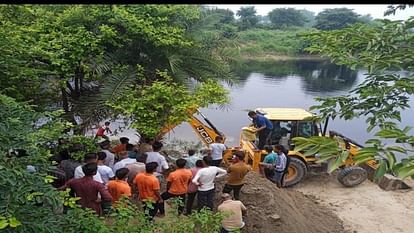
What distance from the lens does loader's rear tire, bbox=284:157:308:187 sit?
978cm

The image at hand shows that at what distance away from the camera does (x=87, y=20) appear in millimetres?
8344

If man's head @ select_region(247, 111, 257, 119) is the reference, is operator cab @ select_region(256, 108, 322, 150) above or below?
below

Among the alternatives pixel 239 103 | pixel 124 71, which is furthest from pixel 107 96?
pixel 239 103

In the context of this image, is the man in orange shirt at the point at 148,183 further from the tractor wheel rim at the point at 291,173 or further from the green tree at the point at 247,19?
the green tree at the point at 247,19

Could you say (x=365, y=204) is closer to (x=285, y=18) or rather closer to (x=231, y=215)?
(x=231, y=215)

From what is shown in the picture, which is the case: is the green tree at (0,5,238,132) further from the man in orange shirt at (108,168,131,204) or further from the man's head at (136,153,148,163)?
the man in orange shirt at (108,168,131,204)

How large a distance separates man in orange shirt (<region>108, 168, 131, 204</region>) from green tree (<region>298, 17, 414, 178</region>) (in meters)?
2.92

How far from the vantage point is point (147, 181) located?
607 centimetres

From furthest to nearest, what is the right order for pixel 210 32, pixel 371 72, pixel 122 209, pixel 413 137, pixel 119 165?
pixel 210 32 → pixel 119 165 → pixel 122 209 → pixel 371 72 → pixel 413 137

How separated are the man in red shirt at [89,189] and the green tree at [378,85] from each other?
3014 millimetres

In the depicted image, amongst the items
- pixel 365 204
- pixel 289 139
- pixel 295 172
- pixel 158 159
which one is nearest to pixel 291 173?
pixel 295 172

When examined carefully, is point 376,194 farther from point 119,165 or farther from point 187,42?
point 119,165

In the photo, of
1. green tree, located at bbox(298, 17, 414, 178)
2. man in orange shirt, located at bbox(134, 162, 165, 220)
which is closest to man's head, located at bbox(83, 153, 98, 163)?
man in orange shirt, located at bbox(134, 162, 165, 220)

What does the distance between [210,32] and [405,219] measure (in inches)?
211
